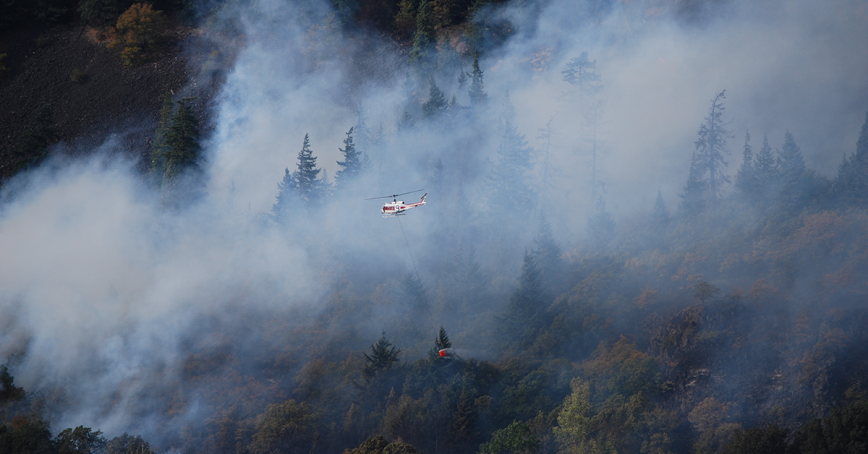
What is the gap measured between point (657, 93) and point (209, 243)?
2158 inches

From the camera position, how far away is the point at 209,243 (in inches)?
3059

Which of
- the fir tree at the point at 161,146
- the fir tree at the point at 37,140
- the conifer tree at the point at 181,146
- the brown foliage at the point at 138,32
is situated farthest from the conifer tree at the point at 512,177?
the fir tree at the point at 37,140

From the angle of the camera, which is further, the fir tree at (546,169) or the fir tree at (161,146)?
the fir tree at (546,169)

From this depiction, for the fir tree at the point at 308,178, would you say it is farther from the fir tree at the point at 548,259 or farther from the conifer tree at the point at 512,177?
the fir tree at the point at 548,259

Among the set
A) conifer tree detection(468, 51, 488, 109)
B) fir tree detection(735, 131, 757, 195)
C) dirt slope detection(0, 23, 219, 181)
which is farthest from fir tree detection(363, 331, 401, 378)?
dirt slope detection(0, 23, 219, 181)

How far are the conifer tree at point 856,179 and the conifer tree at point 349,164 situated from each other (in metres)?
47.2

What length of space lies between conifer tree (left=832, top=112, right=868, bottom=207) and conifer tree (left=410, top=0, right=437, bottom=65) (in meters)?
44.5

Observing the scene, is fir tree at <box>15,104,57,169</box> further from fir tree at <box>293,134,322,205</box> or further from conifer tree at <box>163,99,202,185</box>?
fir tree at <box>293,134,322,205</box>

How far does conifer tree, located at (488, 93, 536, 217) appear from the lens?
254ft

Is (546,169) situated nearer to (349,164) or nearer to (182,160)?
(349,164)

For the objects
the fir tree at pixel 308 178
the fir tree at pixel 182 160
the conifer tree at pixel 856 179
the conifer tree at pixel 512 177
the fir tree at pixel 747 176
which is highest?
the fir tree at pixel 182 160

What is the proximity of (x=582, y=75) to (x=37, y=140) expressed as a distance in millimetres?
62274

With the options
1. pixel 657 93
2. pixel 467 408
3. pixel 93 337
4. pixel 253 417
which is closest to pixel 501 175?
pixel 657 93

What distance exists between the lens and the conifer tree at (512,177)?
7738 centimetres
